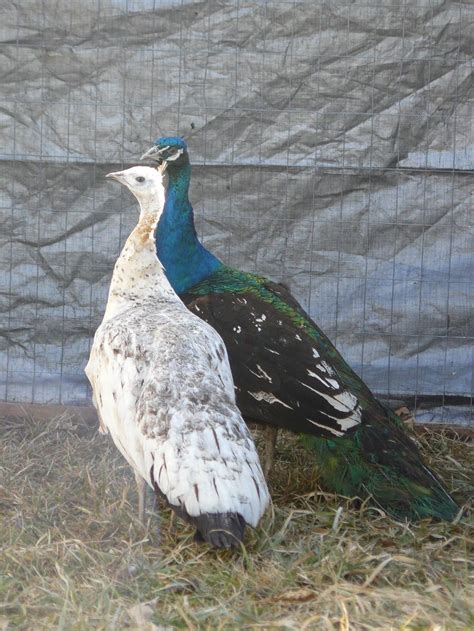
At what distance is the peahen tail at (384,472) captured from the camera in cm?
359

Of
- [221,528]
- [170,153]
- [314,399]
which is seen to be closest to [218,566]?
[221,528]

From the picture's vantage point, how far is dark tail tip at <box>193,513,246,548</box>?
9.58 ft

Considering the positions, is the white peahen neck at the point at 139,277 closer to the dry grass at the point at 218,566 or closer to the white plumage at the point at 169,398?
the white plumage at the point at 169,398

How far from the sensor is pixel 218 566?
3.03 metres

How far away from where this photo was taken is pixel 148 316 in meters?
3.56

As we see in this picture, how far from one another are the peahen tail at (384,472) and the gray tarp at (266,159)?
3.81ft

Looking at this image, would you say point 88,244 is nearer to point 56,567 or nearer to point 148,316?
point 148,316

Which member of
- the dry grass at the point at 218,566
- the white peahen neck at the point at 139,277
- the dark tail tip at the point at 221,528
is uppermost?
the white peahen neck at the point at 139,277

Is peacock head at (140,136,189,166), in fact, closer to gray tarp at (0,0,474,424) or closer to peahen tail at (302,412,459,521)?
gray tarp at (0,0,474,424)

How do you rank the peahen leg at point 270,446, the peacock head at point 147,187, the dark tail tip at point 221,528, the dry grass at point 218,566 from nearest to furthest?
the dry grass at point 218,566, the dark tail tip at point 221,528, the peacock head at point 147,187, the peahen leg at point 270,446

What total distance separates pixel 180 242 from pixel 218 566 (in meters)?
1.62

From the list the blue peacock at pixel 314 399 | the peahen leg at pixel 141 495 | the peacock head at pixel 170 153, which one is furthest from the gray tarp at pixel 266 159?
the peahen leg at pixel 141 495

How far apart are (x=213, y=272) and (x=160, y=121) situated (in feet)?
2.98

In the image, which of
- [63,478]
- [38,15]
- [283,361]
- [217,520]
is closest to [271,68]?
[38,15]
